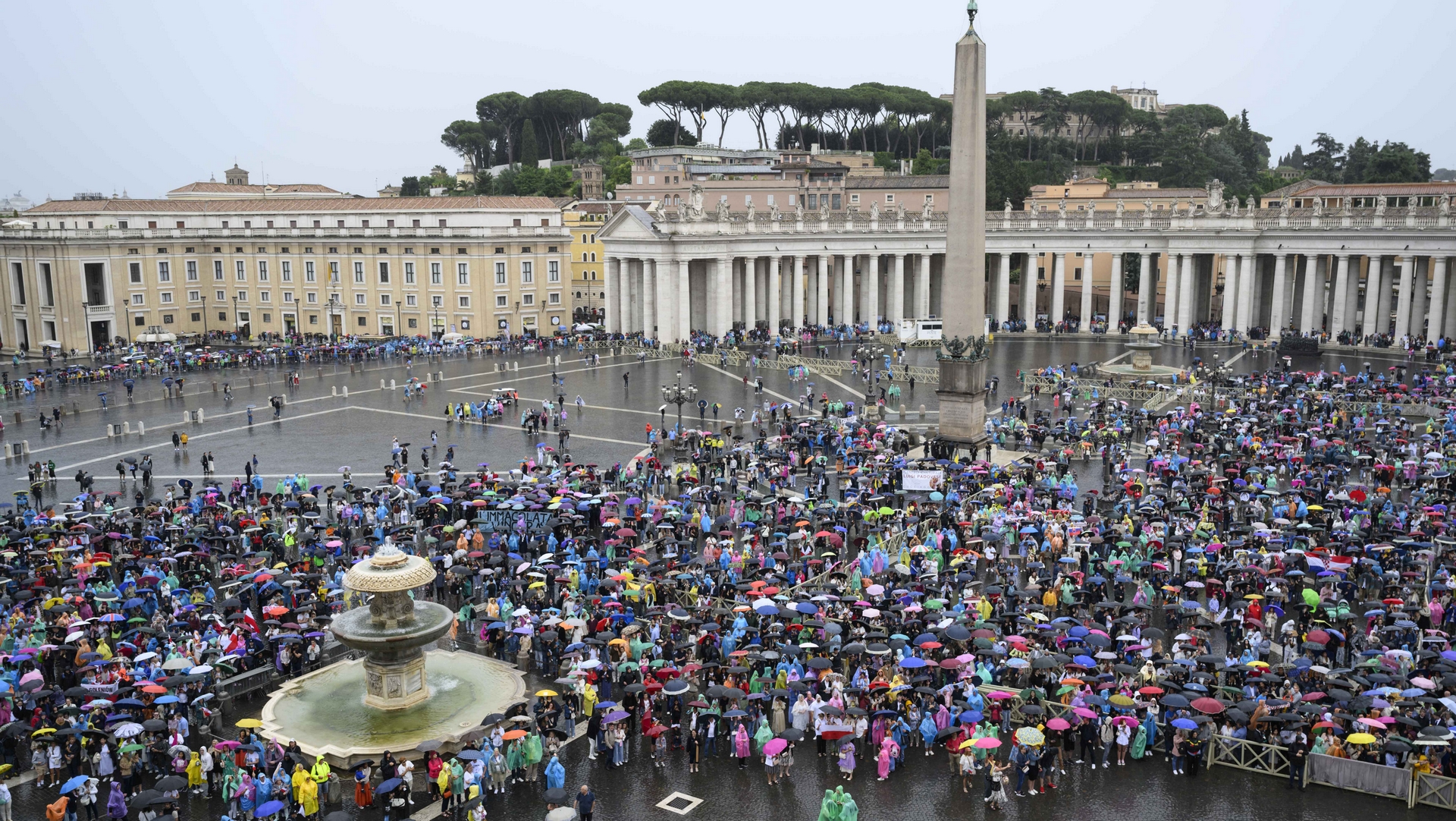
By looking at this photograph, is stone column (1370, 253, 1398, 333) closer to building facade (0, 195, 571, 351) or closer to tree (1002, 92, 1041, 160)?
building facade (0, 195, 571, 351)

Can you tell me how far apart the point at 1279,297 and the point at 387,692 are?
219ft

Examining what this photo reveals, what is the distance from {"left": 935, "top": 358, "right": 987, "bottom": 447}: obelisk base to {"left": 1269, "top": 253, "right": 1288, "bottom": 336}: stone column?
136ft

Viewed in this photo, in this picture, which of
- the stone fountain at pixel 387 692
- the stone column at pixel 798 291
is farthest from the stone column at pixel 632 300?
the stone fountain at pixel 387 692

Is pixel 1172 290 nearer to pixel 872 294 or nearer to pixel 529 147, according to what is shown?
pixel 872 294

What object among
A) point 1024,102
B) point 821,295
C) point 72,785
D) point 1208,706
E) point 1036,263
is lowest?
point 72,785

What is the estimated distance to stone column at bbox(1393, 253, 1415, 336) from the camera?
67.3 meters

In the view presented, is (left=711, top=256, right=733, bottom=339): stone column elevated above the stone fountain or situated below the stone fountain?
above

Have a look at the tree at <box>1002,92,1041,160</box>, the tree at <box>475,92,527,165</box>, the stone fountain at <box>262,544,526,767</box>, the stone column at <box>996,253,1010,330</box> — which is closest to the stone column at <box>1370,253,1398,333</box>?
the stone column at <box>996,253,1010,330</box>

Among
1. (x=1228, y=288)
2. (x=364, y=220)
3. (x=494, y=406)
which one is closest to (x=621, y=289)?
(x=364, y=220)

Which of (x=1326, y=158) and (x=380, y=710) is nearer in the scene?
(x=380, y=710)

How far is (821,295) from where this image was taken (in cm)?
8481

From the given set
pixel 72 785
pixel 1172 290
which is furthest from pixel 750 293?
pixel 72 785

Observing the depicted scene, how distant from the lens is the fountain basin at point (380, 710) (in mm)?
19250

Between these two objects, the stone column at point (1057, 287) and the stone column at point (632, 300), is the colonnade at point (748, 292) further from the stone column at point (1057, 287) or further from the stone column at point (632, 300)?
the stone column at point (1057, 287)
